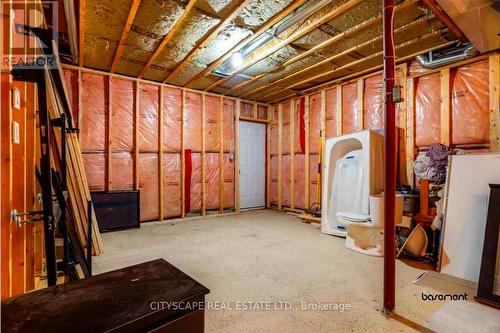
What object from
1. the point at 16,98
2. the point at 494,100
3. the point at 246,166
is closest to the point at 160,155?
the point at 246,166

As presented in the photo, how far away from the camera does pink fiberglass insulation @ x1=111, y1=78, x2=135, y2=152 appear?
14.5ft

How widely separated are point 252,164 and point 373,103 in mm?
2965

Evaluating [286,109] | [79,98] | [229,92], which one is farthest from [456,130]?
[79,98]

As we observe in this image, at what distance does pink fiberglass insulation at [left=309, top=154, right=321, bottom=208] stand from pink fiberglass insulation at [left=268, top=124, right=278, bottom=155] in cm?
112

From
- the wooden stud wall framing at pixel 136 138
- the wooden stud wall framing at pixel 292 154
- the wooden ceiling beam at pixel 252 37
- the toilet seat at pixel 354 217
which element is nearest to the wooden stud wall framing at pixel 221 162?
the wooden ceiling beam at pixel 252 37

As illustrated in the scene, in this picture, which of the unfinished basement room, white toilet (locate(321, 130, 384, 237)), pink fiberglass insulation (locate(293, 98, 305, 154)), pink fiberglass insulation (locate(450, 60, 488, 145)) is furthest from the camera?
pink fiberglass insulation (locate(293, 98, 305, 154))

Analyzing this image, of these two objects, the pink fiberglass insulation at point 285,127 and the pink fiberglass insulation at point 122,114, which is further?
the pink fiberglass insulation at point 285,127

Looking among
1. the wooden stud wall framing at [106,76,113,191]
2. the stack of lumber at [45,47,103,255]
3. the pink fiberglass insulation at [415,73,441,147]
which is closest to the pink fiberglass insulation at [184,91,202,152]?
the wooden stud wall framing at [106,76,113,191]

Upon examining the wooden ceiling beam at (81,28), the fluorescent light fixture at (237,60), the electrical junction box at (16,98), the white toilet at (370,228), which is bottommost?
the white toilet at (370,228)

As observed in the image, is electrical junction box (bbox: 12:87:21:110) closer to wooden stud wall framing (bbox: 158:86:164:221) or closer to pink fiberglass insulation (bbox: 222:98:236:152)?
wooden stud wall framing (bbox: 158:86:164:221)

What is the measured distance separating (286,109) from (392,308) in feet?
15.6

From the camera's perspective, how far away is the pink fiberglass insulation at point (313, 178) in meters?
5.24

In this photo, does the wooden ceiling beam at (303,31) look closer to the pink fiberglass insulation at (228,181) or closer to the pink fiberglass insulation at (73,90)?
the pink fiberglass insulation at (228,181)

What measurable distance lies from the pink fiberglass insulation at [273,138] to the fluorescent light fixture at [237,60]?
2.38 m
